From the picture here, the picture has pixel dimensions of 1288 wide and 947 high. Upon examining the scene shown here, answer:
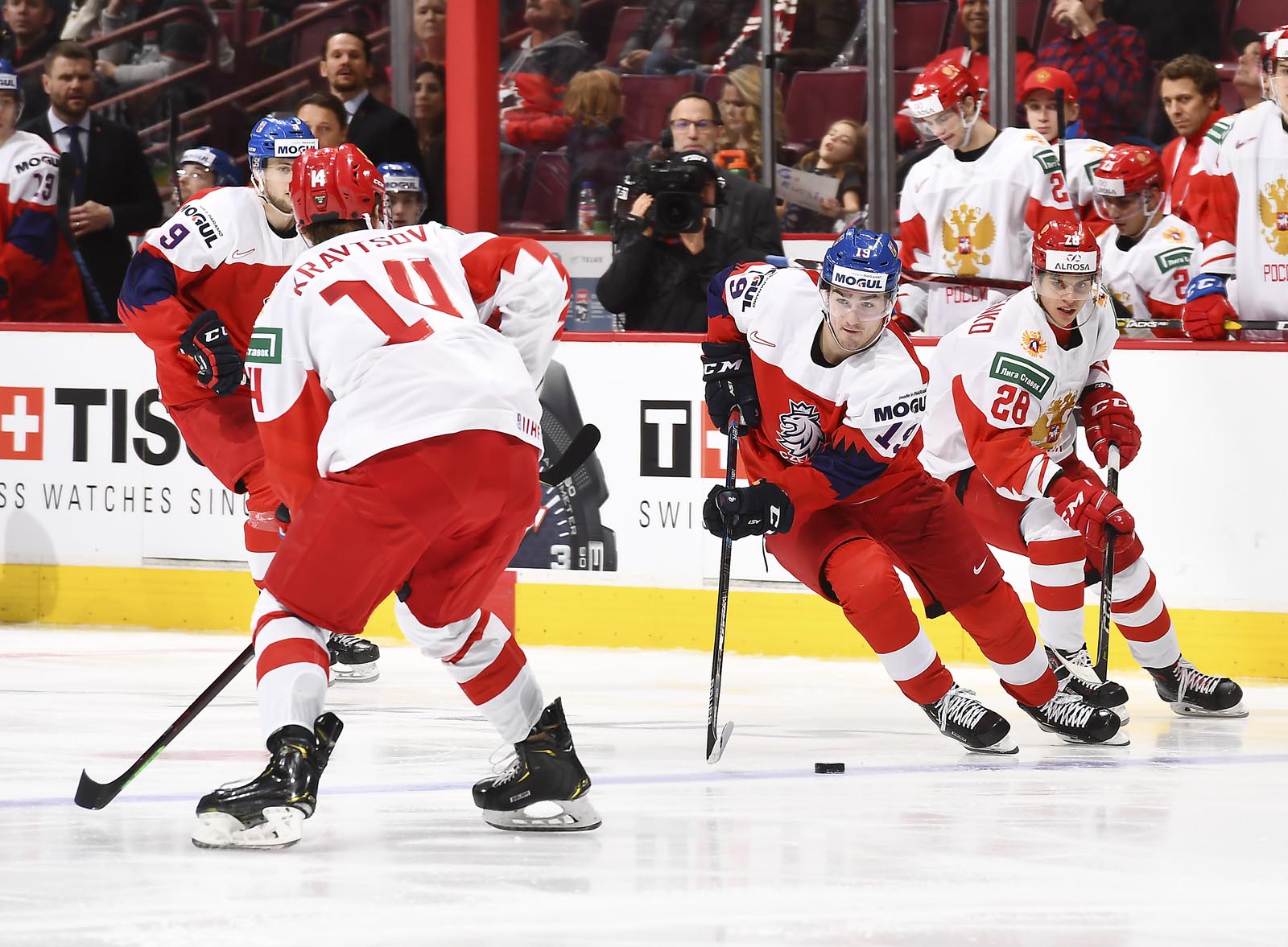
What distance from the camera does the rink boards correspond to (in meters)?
5.13

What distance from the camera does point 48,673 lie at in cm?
519

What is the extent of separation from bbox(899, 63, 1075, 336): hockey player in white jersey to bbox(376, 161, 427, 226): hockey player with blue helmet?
163 centimetres

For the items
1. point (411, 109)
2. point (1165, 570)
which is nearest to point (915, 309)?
point (1165, 570)

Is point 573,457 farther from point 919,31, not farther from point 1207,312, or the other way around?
point 919,31

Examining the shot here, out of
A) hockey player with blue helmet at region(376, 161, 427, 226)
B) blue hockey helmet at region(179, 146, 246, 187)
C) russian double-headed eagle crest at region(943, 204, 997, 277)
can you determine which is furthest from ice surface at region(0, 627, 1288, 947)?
blue hockey helmet at region(179, 146, 246, 187)

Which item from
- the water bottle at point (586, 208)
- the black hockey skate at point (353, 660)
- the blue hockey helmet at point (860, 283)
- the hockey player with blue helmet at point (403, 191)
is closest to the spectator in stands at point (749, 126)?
the water bottle at point (586, 208)

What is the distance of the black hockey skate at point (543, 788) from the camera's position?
132 inches

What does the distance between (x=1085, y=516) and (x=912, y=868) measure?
1416mm

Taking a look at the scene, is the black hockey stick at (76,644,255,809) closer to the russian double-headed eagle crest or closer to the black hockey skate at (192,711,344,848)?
the black hockey skate at (192,711,344,848)

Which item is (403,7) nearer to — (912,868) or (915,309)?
(915,309)

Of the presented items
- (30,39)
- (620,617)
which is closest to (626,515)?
(620,617)

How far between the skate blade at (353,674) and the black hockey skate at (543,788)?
5.95 ft

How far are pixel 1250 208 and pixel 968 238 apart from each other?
0.80 meters

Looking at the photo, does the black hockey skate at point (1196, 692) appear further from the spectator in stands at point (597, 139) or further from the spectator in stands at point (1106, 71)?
the spectator in stands at point (597, 139)
